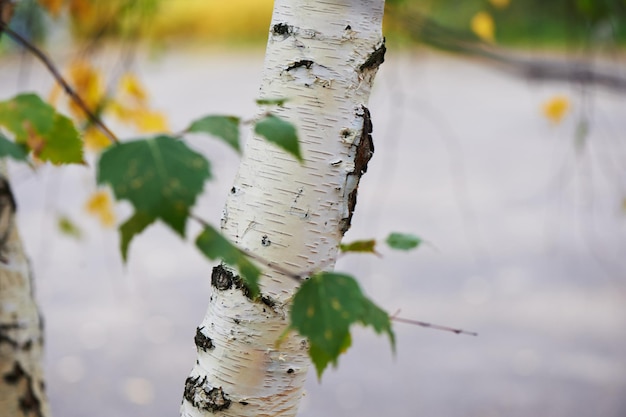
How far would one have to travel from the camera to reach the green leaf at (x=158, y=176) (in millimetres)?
368

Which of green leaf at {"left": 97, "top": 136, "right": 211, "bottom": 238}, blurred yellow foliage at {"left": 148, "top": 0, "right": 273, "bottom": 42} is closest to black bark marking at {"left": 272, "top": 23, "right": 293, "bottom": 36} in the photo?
green leaf at {"left": 97, "top": 136, "right": 211, "bottom": 238}

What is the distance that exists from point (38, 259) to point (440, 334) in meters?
1.94

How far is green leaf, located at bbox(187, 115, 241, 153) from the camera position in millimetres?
460

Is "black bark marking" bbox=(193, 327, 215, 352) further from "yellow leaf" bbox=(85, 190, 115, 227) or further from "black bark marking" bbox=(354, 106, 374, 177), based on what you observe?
"yellow leaf" bbox=(85, 190, 115, 227)

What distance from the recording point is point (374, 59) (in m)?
0.60

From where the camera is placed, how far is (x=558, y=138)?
16.4ft

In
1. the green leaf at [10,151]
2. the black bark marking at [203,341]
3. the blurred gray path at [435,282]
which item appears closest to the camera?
the green leaf at [10,151]

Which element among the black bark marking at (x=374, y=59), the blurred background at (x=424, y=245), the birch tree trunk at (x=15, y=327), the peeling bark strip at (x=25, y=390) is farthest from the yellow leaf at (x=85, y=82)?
the black bark marking at (x=374, y=59)

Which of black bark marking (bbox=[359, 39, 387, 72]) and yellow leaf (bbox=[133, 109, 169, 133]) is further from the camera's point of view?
yellow leaf (bbox=[133, 109, 169, 133])

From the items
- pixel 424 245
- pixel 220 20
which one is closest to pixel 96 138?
pixel 424 245

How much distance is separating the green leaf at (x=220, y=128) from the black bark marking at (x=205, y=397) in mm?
245

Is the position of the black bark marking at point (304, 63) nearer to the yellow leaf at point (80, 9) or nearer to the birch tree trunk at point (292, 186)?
the birch tree trunk at point (292, 186)

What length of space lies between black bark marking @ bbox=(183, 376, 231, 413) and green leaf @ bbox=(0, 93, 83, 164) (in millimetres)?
215

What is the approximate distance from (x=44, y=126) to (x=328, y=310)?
11.9 inches
